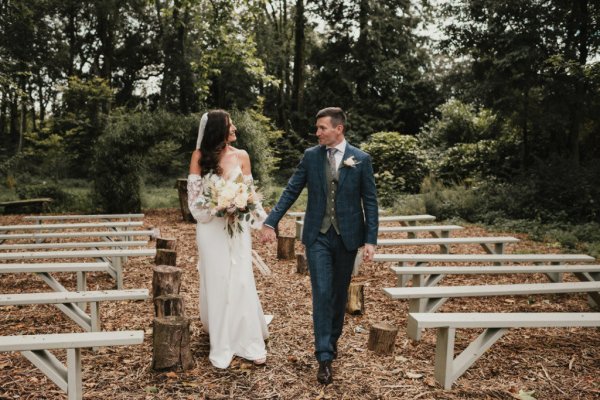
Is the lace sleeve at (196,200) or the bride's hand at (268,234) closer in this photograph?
the bride's hand at (268,234)

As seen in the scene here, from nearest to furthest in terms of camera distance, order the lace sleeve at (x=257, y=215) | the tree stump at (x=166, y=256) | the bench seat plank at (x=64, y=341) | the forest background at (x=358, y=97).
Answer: the bench seat plank at (x=64, y=341), the lace sleeve at (x=257, y=215), the tree stump at (x=166, y=256), the forest background at (x=358, y=97)

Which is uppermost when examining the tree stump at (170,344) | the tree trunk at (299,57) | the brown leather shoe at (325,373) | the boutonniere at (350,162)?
the tree trunk at (299,57)

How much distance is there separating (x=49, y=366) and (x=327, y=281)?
6.71 feet

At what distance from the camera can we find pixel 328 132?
3783mm

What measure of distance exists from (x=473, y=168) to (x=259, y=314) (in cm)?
1382

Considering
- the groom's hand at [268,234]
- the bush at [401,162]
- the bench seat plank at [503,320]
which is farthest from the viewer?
the bush at [401,162]

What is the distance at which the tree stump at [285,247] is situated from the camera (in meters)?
8.14

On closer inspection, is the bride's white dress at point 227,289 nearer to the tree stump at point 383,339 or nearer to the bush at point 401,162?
the tree stump at point 383,339

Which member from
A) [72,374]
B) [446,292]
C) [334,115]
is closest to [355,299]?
[446,292]

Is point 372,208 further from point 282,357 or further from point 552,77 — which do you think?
point 552,77

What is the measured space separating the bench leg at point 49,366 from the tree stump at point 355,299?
122 inches

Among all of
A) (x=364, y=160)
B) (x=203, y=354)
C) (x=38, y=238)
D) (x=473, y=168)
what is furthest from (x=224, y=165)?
(x=473, y=168)

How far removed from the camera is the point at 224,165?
4.38 meters

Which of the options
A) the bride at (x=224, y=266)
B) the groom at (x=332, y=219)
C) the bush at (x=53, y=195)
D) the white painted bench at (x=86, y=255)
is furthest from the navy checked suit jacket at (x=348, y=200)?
the bush at (x=53, y=195)
